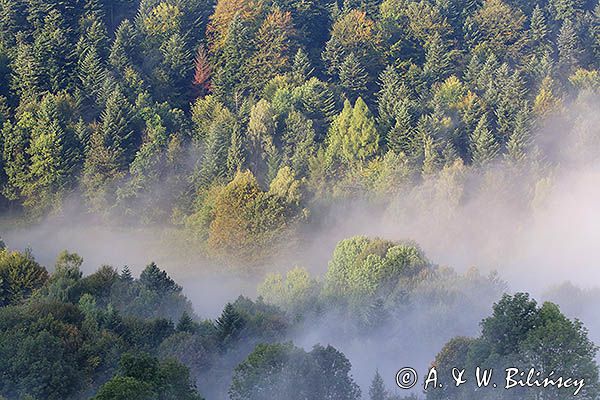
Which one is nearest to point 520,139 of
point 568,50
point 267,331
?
point 568,50

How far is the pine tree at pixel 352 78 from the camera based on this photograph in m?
93.2

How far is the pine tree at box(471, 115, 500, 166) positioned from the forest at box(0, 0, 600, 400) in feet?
0.45

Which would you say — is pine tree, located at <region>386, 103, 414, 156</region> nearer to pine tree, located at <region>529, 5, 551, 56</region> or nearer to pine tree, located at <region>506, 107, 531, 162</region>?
pine tree, located at <region>506, 107, 531, 162</region>

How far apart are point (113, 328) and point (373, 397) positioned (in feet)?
43.6

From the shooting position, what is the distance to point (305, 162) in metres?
85.5

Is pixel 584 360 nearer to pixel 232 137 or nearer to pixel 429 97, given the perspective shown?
pixel 232 137

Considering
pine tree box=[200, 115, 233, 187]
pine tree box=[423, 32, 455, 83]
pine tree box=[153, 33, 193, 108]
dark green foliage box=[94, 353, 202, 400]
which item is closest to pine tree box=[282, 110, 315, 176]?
pine tree box=[200, 115, 233, 187]

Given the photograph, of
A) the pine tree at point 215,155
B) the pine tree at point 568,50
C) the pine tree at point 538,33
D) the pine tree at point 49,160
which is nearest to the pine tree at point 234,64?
the pine tree at point 215,155

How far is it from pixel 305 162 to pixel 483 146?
12997mm

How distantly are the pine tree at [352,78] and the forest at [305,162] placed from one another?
0.57ft

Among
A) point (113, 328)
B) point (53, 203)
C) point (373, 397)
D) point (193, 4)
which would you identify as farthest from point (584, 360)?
point (193, 4)

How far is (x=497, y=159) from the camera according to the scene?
8775 cm

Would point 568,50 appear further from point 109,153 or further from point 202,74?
point 109,153

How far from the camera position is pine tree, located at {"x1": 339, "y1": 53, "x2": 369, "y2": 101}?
3671 inches
